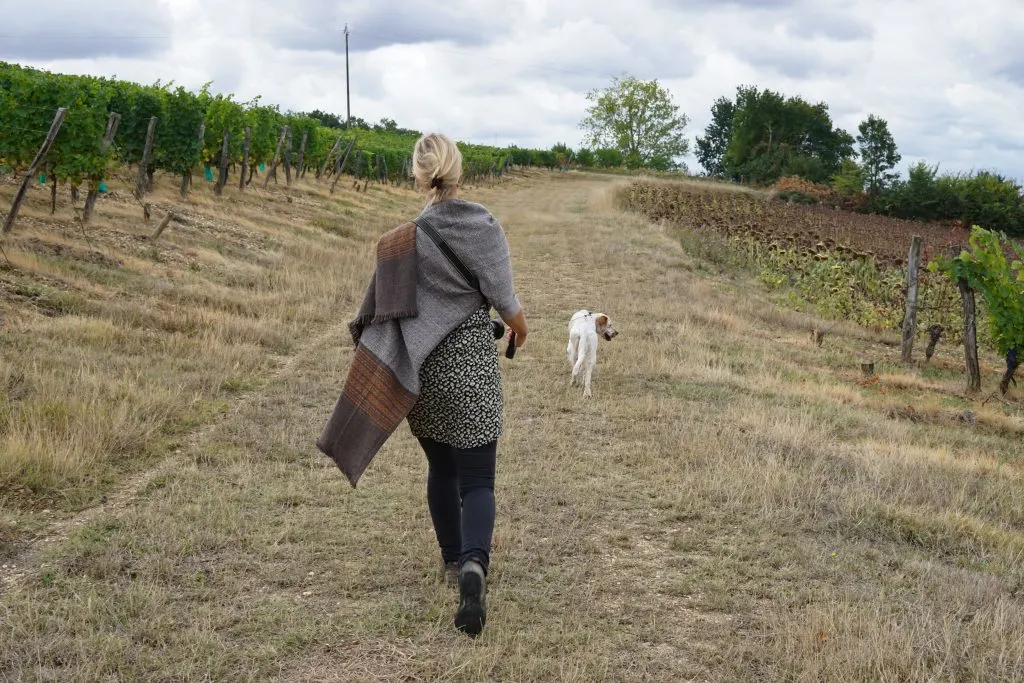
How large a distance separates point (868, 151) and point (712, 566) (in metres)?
57.7

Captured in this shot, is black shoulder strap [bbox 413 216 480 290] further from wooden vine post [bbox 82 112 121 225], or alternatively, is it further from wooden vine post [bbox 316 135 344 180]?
wooden vine post [bbox 316 135 344 180]

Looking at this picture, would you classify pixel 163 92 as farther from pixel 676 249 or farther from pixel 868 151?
pixel 868 151

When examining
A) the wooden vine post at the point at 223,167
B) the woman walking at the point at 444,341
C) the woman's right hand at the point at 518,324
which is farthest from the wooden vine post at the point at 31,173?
the woman's right hand at the point at 518,324

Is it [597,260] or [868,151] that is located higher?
[868,151]

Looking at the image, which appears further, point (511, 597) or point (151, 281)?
point (151, 281)

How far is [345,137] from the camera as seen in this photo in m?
41.3

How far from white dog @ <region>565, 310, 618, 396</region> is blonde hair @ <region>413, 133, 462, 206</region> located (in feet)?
15.2

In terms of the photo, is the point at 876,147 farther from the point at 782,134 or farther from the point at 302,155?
the point at 302,155

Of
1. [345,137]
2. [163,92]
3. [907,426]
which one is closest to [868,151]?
[345,137]

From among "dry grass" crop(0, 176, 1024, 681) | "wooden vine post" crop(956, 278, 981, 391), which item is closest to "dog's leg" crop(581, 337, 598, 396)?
"dry grass" crop(0, 176, 1024, 681)

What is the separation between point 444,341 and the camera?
4.10 metres

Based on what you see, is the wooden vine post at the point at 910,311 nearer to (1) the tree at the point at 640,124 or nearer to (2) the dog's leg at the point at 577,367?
(2) the dog's leg at the point at 577,367

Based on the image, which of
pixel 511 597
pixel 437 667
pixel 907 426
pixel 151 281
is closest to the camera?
pixel 437 667

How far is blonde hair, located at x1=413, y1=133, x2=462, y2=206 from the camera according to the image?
400cm
